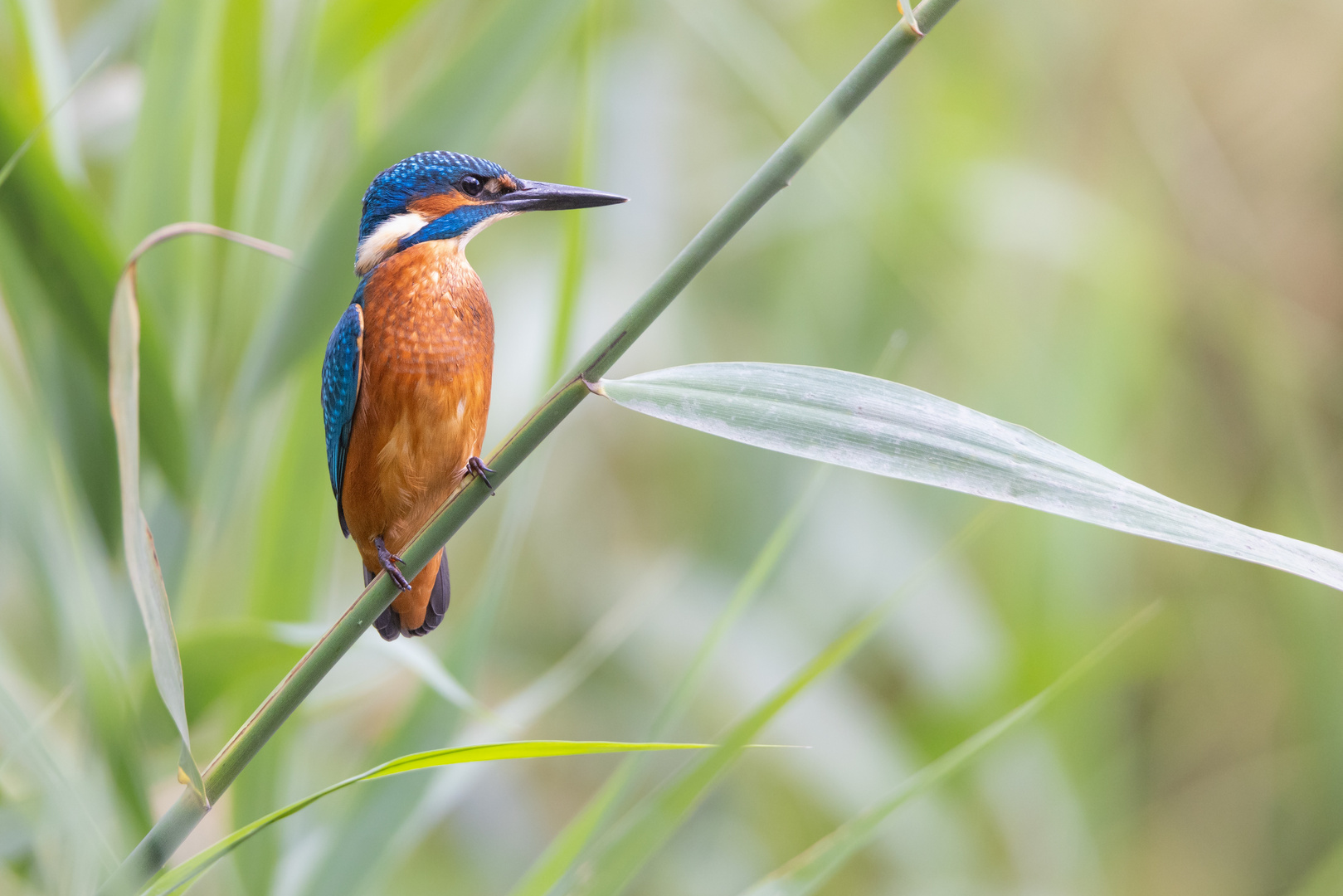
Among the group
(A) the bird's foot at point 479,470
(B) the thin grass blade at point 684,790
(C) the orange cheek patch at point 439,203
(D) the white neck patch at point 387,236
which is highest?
(C) the orange cheek patch at point 439,203

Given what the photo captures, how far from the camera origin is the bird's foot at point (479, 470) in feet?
1.15

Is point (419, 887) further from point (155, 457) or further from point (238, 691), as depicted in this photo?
point (155, 457)

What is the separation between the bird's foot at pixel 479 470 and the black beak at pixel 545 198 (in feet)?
0.38

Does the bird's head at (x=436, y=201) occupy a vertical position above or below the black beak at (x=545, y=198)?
below

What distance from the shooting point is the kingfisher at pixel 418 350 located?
0.45 metres

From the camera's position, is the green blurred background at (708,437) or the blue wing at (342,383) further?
the green blurred background at (708,437)

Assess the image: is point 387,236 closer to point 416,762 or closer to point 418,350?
point 418,350

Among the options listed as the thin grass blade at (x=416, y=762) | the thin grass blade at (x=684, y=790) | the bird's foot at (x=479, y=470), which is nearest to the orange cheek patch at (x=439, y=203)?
the bird's foot at (x=479, y=470)

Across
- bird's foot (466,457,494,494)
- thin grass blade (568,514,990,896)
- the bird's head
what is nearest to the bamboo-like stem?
bird's foot (466,457,494,494)

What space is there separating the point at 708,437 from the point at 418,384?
133cm

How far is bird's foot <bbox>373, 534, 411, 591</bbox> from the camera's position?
14.0 inches

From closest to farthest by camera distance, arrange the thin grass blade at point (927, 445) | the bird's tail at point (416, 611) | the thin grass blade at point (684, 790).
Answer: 1. the thin grass blade at point (927, 445)
2. the bird's tail at point (416, 611)
3. the thin grass blade at point (684, 790)

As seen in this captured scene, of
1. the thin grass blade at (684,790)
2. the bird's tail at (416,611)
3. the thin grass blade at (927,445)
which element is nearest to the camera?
the thin grass blade at (927,445)

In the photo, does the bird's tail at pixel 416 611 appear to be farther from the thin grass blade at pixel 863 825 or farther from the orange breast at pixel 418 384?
the thin grass blade at pixel 863 825
